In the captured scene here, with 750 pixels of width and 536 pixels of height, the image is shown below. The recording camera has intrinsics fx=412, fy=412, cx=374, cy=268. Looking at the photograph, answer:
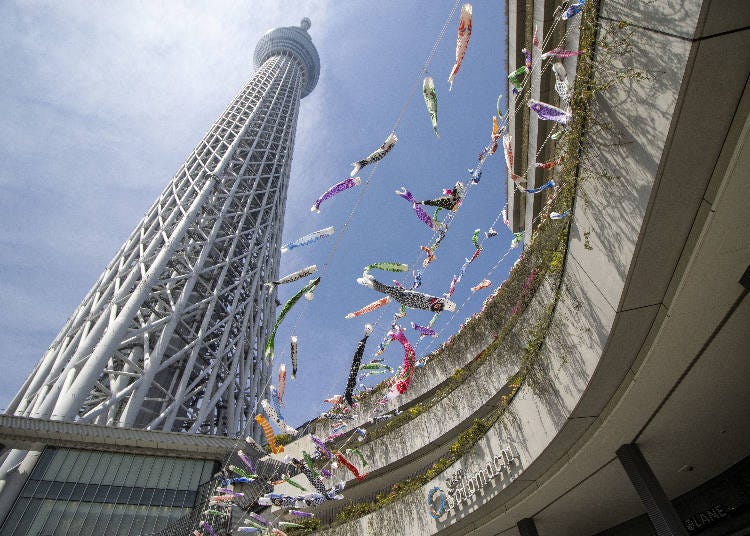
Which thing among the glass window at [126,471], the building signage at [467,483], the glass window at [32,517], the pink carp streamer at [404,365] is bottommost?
the building signage at [467,483]

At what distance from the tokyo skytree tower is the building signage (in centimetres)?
2012

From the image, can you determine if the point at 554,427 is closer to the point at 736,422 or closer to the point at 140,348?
the point at 736,422

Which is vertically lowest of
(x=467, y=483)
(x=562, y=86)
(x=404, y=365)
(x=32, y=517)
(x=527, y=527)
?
(x=527, y=527)

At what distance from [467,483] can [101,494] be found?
51.2ft

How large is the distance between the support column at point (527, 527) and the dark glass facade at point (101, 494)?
13.9 meters

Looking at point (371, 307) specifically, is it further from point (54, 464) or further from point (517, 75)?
point (54, 464)

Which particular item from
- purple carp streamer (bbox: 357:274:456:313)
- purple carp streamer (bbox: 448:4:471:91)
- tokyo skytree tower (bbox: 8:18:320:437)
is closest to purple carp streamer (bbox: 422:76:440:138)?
purple carp streamer (bbox: 448:4:471:91)

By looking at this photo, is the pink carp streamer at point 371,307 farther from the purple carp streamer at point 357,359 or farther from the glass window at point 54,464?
the glass window at point 54,464

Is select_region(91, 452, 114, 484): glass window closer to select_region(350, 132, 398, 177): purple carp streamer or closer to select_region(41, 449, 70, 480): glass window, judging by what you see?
select_region(41, 449, 70, 480): glass window

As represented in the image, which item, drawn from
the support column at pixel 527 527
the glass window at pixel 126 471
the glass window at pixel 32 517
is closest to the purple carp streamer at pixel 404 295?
the support column at pixel 527 527

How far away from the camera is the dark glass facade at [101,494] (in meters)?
16.2

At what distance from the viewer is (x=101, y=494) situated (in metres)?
17.1

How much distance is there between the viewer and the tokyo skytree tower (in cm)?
2522

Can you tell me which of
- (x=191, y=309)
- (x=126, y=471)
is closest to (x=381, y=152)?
(x=126, y=471)
